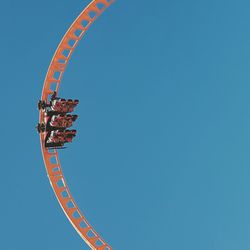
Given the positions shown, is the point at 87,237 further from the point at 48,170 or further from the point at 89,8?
the point at 89,8

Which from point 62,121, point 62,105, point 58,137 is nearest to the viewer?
point 62,105

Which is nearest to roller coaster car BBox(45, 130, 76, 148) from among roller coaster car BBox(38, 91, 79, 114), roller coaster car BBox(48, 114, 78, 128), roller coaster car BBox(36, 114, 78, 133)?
roller coaster car BBox(36, 114, 78, 133)

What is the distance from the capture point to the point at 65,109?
2873cm

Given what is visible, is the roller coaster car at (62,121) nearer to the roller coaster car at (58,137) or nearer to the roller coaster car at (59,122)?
the roller coaster car at (59,122)

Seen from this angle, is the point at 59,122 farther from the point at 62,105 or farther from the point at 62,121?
the point at 62,105

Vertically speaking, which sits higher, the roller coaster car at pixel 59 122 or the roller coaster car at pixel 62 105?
the roller coaster car at pixel 62 105

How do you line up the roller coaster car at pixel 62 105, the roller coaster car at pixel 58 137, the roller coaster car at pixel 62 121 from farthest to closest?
the roller coaster car at pixel 58 137, the roller coaster car at pixel 62 121, the roller coaster car at pixel 62 105

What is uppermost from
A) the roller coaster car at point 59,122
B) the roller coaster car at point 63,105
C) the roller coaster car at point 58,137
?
the roller coaster car at point 63,105

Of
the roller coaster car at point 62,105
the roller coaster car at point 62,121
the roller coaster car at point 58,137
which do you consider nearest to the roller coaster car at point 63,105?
the roller coaster car at point 62,105

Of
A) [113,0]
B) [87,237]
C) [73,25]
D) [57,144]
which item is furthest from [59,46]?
[87,237]

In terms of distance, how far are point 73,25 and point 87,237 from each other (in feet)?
48.5

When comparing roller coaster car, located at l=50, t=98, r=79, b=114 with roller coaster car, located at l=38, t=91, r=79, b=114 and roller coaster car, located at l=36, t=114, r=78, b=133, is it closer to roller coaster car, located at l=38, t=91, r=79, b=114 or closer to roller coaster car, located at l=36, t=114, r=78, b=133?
roller coaster car, located at l=38, t=91, r=79, b=114

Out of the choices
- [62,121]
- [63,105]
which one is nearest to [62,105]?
[63,105]

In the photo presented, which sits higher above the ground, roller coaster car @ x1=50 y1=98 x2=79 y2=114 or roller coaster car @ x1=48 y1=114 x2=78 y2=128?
roller coaster car @ x1=50 y1=98 x2=79 y2=114
